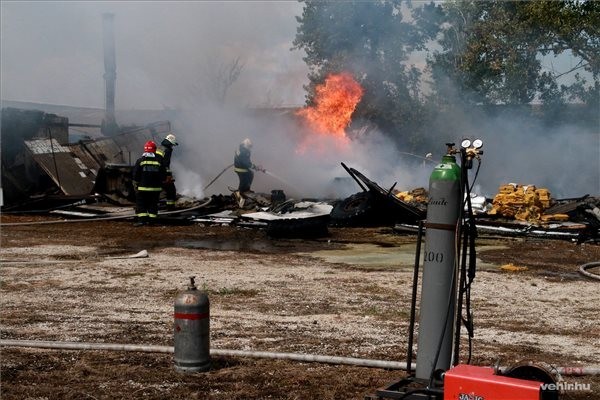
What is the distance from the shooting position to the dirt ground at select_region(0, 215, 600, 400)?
16.2 ft

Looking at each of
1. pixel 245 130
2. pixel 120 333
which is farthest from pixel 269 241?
pixel 245 130

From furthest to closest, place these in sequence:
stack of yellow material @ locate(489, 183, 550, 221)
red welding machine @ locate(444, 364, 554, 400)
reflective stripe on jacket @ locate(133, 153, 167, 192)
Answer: stack of yellow material @ locate(489, 183, 550, 221) → reflective stripe on jacket @ locate(133, 153, 167, 192) → red welding machine @ locate(444, 364, 554, 400)

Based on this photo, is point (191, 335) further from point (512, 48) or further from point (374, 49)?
point (374, 49)

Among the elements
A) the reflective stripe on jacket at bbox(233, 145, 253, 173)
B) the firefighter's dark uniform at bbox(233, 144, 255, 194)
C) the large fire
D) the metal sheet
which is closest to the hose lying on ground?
the firefighter's dark uniform at bbox(233, 144, 255, 194)

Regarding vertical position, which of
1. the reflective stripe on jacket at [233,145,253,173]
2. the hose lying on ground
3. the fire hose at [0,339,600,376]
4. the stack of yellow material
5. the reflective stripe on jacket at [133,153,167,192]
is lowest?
the fire hose at [0,339,600,376]

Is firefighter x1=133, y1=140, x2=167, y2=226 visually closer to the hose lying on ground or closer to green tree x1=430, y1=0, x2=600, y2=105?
the hose lying on ground

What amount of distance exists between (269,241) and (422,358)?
369 inches

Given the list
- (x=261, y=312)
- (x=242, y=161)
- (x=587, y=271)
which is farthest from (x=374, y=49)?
(x=261, y=312)

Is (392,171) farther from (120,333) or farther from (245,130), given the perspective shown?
(120,333)

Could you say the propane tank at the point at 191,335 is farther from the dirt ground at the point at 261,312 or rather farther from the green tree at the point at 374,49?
the green tree at the point at 374,49

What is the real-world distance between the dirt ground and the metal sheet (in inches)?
250

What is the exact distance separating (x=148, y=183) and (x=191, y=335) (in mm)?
10293

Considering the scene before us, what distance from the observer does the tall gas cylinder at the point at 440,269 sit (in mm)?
4422

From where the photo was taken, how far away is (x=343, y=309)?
7.39 m
